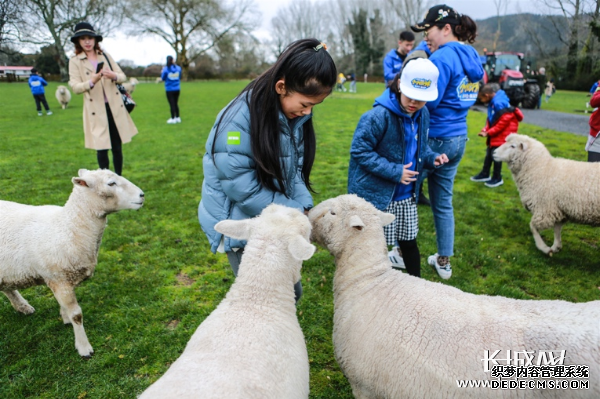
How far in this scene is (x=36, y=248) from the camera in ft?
9.27

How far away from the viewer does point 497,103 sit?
6.57 m

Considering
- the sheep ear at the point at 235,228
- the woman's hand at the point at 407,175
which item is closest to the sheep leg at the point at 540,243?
the woman's hand at the point at 407,175

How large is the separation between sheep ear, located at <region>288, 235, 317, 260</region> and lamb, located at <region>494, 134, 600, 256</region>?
3.84 m

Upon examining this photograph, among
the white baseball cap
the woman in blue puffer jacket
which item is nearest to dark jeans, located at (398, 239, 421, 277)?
the white baseball cap

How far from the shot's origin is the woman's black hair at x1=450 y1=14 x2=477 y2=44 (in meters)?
3.25

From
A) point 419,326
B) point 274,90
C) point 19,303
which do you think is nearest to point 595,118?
point 419,326

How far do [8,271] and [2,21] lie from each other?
29.0 feet

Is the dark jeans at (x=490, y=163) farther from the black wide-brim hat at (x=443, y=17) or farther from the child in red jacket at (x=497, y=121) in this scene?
the black wide-brim hat at (x=443, y=17)

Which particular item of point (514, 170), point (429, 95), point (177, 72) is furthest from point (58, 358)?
point (177, 72)

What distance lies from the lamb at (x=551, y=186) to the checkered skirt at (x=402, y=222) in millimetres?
2398

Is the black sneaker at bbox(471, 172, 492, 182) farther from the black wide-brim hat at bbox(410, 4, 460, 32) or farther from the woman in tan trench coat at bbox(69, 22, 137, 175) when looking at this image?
the woman in tan trench coat at bbox(69, 22, 137, 175)

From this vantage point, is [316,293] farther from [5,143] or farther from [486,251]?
[5,143]

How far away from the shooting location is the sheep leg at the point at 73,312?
2.86 m

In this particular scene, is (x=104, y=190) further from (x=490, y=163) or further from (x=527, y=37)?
(x=527, y=37)
